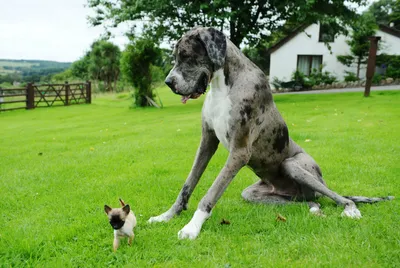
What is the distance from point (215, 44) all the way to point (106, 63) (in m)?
42.1

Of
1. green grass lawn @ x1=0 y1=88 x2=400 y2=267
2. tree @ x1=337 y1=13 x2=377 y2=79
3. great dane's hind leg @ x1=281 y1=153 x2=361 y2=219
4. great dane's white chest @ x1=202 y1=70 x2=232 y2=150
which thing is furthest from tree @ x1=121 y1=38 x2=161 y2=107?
great dane's white chest @ x1=202 y1=70 x2=232 y2=150

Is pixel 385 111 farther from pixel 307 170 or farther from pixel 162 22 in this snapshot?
pixel 162 22

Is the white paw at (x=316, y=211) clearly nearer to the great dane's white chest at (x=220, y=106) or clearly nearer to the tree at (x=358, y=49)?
the great dane's white chest at (x=220, y=106)

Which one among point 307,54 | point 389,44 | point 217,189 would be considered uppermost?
point 389,44

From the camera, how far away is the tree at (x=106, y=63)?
43.9 m

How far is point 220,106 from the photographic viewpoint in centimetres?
394

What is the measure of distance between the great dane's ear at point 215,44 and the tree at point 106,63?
41045 mm

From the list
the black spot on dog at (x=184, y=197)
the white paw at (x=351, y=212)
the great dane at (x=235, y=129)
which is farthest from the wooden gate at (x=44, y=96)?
the white paw at (x=351, y=212)

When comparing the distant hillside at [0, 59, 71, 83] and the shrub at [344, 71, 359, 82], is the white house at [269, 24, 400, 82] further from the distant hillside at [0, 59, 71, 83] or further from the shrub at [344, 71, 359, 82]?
the distant hillside at [0, 59, 71, 83]

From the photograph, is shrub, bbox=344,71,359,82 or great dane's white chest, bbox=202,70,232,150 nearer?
great dane's white chest, bbox=202,70,232,150

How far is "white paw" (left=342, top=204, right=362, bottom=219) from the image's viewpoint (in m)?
4.04

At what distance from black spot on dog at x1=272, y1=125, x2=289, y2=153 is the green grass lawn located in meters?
0.67

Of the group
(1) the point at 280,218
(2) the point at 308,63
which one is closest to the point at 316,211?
(1) the point at 280,218

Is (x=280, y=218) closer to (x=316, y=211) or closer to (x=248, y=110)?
(x=316, y=211)
